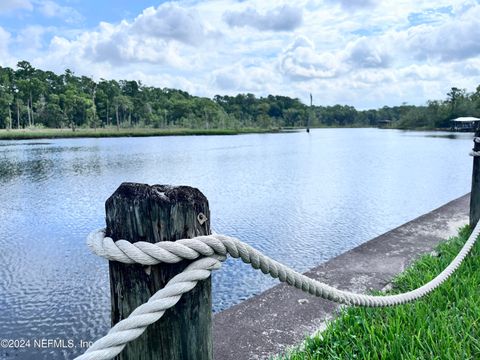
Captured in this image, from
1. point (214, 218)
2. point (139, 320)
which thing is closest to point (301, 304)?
point (139, 320)

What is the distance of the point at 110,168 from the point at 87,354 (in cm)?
2088

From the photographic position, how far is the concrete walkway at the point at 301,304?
2562 mm

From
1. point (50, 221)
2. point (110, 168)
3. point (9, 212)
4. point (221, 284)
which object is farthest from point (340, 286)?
point (110, 168)

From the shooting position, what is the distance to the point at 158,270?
941 mm

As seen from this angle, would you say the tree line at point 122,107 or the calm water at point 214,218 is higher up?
the tree line at point 122,107

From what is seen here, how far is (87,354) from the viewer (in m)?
0.86

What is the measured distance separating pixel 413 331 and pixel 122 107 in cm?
8058

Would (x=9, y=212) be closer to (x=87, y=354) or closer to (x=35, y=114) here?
(x=87, y=354)

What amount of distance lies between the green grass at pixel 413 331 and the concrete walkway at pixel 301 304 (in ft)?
0.93

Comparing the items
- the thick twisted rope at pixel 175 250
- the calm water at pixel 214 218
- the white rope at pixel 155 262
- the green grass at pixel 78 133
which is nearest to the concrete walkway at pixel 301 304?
the thick twisted rope at pixel 175 250

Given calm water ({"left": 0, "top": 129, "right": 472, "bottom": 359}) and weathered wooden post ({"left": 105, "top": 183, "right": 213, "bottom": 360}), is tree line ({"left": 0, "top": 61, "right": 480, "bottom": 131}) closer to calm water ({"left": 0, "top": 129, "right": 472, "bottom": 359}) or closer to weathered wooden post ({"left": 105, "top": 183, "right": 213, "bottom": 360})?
calm water ({"left": 0, "top": 129, "right": 472, "bottom": 359})

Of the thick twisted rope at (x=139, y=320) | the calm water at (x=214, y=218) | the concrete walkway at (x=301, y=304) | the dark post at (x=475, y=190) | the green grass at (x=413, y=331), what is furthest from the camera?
the calm water at (x=214, y=218)

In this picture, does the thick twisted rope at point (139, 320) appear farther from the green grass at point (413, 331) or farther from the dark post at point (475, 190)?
the dark post at point (475, 190)

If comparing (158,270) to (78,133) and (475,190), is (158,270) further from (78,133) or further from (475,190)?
(78,133)
